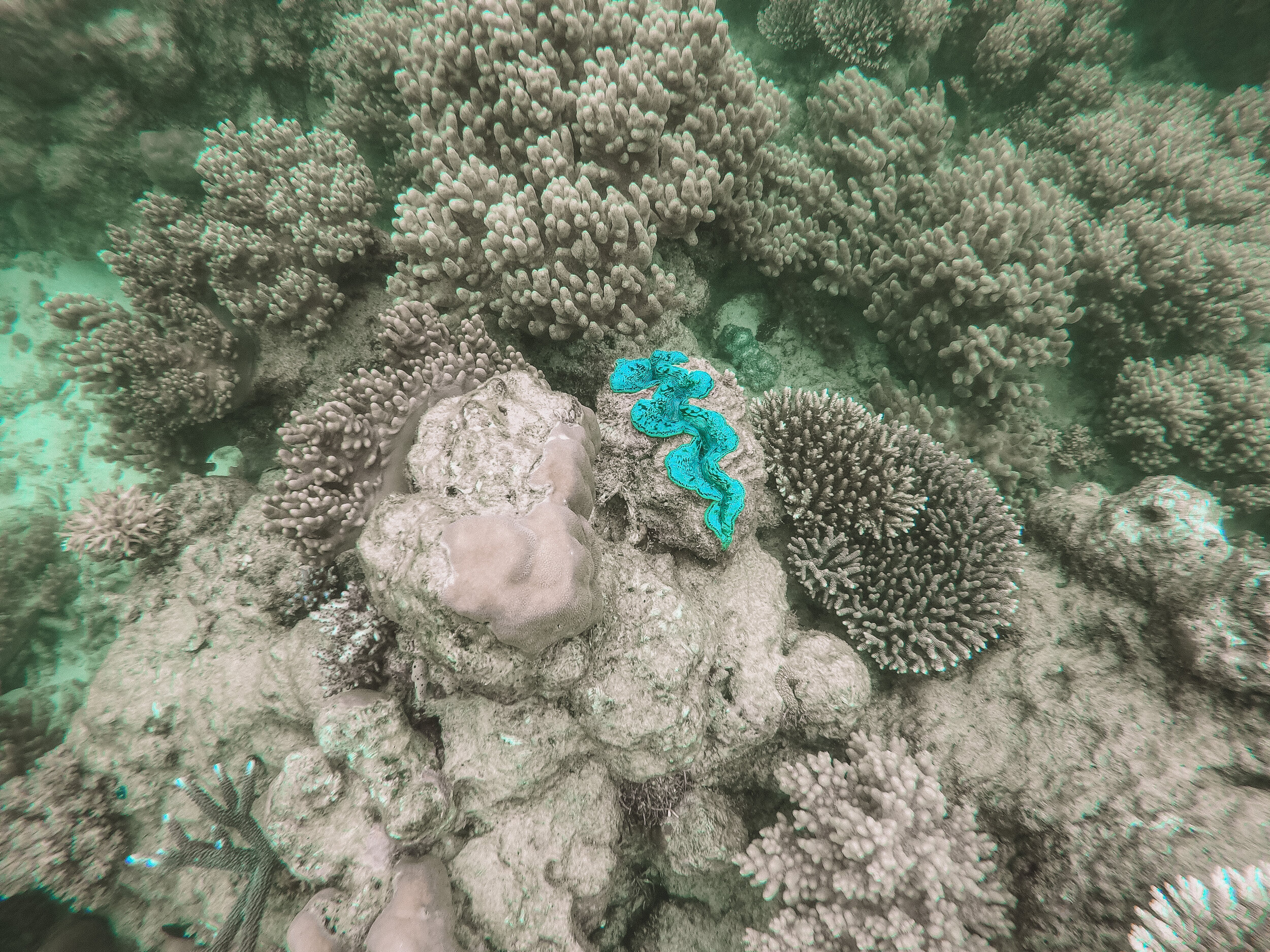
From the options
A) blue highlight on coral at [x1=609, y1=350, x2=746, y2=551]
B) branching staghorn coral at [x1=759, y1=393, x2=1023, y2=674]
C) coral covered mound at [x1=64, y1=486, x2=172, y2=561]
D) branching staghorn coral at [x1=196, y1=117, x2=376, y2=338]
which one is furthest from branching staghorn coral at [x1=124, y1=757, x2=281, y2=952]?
branching staghorn coral at [x1=759, y1=393, x2=1023, y2=674]

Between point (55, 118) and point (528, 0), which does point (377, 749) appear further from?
point (55, 118)

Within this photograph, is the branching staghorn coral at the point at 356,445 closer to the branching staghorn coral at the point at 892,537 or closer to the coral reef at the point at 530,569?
the coral reef at the point at 530,569

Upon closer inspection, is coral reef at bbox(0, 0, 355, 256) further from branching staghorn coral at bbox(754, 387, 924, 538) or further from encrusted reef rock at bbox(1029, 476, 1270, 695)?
encrusted reef rock at bbox(1029, 476, 1270, 695)

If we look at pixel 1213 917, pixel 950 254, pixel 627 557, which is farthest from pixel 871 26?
pixel 1213 917

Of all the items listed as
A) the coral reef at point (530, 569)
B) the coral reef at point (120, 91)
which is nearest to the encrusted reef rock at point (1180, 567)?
the coral reef at point (530, 569)

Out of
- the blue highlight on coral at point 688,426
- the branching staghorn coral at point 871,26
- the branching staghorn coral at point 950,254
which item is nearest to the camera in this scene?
the blue highlight on coral at point 688,426

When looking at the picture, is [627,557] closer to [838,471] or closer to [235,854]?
[838,471]

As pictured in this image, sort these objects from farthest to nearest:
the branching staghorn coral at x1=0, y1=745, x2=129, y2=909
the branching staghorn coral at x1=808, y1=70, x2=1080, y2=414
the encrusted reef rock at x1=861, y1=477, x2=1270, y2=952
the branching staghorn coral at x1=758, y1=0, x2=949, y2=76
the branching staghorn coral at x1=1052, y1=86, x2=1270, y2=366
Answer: the branching staghorn coral at x1=758, y1=0, x2=949, y2=76 < the branching staghorn coral at x1=1052, y1=86, x2=1270, y2=366 < the branching staghorn coral at x1=808, y1=70, x2=1080, y2=414 < the branching staghorn coral at x1=0, y1=745, x2=129, y2=909 < the encrusted reef rock at x1=861, y1=477, x2=1270, y2=952

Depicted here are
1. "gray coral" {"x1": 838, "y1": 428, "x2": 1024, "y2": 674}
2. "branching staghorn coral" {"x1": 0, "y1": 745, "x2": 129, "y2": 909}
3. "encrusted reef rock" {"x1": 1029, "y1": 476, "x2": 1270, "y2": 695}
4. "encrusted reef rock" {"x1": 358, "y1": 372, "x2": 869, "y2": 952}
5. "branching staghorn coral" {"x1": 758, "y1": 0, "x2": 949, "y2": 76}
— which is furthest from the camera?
"branching staghorn coral" {"x1": 758, "y1": 0, "x2": 949, "y2": 76}
